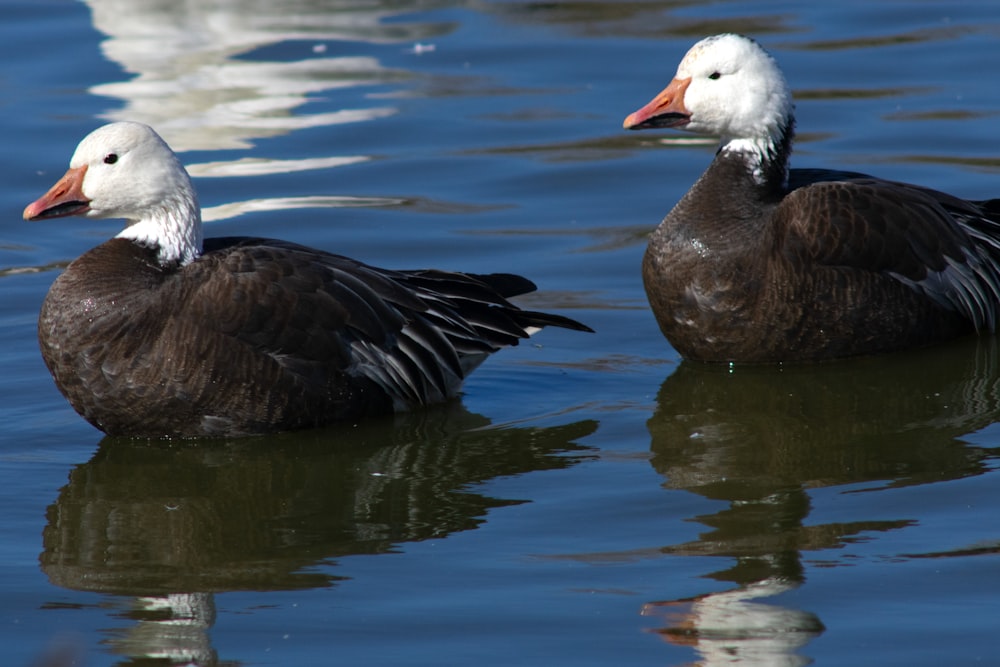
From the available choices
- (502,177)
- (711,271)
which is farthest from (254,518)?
(502,177)

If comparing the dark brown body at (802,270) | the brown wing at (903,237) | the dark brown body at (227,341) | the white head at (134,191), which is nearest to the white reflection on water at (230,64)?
the white head at (134,191)

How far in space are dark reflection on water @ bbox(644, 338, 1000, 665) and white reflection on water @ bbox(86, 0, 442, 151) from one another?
6124mm

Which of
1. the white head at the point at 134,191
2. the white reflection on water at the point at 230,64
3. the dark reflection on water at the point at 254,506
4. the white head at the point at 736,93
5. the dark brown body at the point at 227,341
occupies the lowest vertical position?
the dark reflection on water at the point at 254,506

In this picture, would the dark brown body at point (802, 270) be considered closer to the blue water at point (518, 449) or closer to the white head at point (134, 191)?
the blue water at point (518, 449)

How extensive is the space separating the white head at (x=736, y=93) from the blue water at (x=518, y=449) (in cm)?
136

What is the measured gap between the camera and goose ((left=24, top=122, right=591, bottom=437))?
811 cm

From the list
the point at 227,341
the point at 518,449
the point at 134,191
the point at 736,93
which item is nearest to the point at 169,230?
the point at 134,191

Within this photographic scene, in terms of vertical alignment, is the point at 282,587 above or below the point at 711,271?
below

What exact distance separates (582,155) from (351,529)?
6716 millimetres

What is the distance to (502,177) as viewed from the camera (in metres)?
13.0

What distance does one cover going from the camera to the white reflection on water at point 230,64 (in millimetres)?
14273

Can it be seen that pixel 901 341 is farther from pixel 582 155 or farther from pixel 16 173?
pixel 16 173

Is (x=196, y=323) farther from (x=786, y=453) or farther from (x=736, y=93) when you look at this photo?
(x=736, y=93)

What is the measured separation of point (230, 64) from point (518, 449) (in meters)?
8.51
